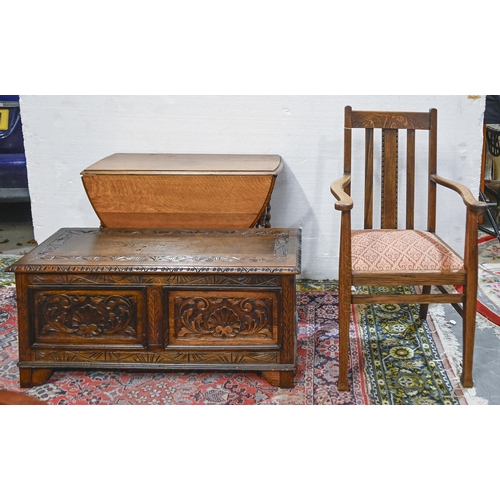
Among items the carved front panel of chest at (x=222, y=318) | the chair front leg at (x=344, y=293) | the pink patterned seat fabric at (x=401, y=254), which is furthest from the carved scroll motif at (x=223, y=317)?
the pink patterned seat fabric at (x=401, y=254)

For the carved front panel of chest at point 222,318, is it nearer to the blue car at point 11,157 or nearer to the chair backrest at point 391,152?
the chair backrest at point 391,152

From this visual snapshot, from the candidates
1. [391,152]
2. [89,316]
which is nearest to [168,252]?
[89,316]

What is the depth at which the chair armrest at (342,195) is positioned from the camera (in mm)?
2576

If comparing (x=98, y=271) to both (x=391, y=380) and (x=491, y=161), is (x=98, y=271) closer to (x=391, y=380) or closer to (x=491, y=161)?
(x=391, y=380)

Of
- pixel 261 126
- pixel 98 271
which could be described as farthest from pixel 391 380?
pixel 261 126

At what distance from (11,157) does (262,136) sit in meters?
2.08

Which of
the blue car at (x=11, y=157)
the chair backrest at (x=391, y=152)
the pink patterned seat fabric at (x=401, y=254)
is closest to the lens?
the pink patterned seat fabric at (x=401, y=254)

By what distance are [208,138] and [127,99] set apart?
0.50 metres

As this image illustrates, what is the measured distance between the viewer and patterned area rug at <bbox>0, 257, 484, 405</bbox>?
2709mm

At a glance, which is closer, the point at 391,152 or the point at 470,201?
the point at 470,201

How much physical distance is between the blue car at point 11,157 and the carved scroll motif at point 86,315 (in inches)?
89.8

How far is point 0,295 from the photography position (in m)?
3.81

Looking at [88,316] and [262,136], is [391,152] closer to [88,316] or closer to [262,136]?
[262,136]

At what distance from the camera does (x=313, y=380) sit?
2.85 metres
